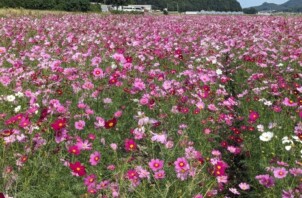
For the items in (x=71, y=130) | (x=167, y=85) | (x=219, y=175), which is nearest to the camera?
(x=219, y=175)

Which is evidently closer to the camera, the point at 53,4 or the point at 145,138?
the point at 145,138

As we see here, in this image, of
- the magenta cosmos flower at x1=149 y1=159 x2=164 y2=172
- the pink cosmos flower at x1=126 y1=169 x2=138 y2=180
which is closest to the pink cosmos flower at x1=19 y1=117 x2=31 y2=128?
the pink cosmos flower at x1=126 y1=169 x2=138 y2=180

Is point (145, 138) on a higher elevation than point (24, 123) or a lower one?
lower

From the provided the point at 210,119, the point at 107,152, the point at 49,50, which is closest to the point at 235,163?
the point at 210,119

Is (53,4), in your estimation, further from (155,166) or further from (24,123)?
(155,166)

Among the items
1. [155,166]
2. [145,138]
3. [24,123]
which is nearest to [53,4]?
[145,138]

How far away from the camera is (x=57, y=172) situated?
2965mm

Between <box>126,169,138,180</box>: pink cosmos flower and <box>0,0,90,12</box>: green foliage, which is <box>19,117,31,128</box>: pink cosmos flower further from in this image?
<box>0,0,90,12</box>: green foliage

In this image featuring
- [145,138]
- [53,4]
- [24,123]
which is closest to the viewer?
[24,123]

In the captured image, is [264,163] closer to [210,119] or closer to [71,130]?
[210,119]

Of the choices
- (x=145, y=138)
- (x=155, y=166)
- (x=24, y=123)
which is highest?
(x=24, y=123)

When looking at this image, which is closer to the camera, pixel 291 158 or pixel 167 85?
pixel 291 158

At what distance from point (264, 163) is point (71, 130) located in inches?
64.1

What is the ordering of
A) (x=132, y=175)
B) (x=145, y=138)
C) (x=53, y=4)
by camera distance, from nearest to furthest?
(x=132, y=175) → (x=145, y=138) → (x=53, y=4)
